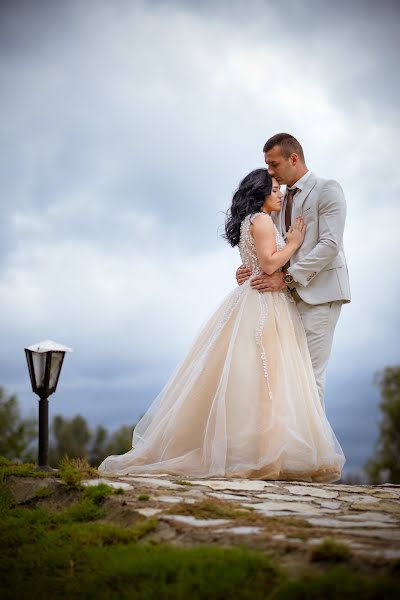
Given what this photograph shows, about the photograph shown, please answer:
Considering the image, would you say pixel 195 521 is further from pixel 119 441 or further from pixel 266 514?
pixel 119 441

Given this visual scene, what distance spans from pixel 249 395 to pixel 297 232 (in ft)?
5.64

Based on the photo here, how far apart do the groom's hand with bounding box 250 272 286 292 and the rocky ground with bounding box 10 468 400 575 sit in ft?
6.22

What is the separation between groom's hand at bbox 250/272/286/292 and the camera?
6.46 meters

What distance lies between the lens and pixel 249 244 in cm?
650

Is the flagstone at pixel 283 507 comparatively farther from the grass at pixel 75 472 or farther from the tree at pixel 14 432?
the tree at pixel 14 432

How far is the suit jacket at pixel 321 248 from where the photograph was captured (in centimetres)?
632

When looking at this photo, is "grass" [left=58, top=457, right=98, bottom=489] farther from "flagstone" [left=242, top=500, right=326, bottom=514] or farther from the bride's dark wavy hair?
the bride's dark wavy hair

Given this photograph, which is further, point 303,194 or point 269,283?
point 303,194

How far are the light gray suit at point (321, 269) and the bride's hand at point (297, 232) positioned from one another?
0.24 feet

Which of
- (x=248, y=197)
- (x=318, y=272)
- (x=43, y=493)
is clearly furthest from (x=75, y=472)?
(x=248, y=197)

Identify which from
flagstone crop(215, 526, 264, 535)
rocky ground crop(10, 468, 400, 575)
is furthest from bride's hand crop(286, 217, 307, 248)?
flagstone crop(215, 526, 264, 535)

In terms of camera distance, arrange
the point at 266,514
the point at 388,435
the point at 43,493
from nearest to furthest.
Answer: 1. the point at 266,514
2. the point at 43,493
3. the point at 388,435

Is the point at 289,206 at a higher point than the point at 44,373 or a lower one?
higher

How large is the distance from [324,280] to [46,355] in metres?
3.11
